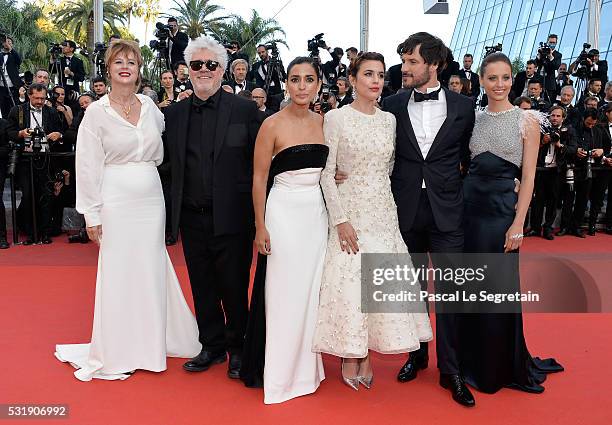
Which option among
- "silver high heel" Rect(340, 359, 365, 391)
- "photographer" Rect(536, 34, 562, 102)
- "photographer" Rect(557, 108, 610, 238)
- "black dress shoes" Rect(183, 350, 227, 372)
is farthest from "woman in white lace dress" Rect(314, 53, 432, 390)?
"photographer" Rect(536, 34, 562, 102)

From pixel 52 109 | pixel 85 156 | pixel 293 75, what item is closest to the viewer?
pixel 293 75

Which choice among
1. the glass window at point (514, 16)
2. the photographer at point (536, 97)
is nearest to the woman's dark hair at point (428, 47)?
the photographer at point (536, 97)

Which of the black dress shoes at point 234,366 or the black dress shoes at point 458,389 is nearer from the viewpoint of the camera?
the black dress shoes at point 458,389

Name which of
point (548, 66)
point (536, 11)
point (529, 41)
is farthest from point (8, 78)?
point (536, 11)

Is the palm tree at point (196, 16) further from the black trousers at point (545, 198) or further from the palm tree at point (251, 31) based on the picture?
the black trousers at point (545, 198)

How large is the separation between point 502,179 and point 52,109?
6.39 m

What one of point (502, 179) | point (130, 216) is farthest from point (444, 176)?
point (130, 216)

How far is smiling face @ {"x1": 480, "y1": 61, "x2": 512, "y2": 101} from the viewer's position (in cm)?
317

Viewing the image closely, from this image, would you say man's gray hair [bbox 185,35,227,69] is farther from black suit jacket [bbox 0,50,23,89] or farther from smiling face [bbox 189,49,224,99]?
black suit jacket [bbox 0,50,23,89]

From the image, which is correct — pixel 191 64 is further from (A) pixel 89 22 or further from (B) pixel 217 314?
(A) pixel 89 22

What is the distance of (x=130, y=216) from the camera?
346 cm

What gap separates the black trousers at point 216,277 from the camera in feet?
11.1

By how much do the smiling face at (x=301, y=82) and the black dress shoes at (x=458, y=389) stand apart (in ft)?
5.57

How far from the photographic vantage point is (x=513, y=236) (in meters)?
3.15
